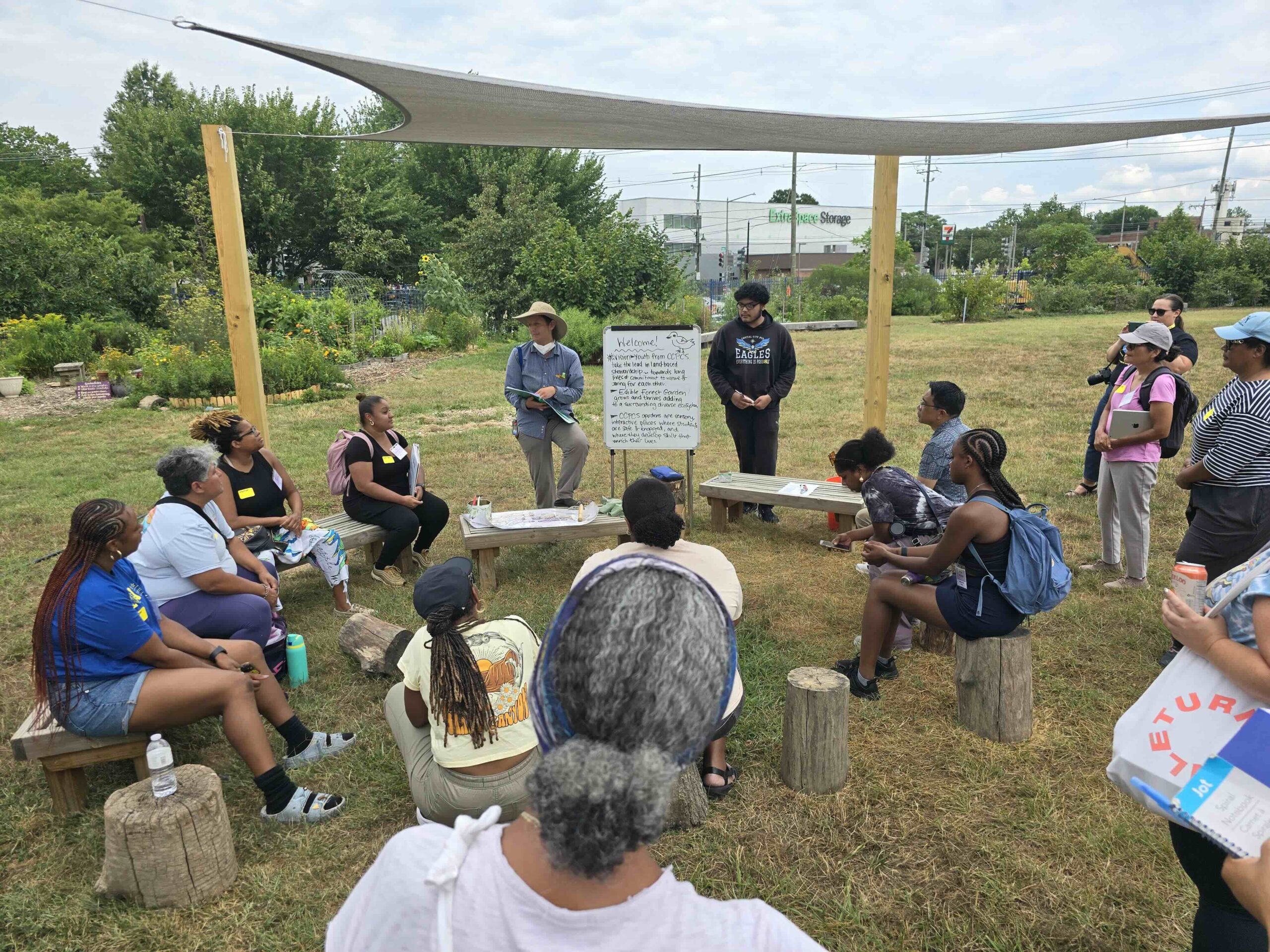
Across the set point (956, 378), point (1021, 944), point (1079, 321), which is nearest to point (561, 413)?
point (1021, 944)

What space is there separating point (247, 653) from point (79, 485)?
18.3ft

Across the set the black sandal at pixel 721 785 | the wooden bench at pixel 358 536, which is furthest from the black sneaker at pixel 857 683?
the wooden bench at pixel 358 536

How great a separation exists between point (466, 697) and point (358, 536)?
9.93 ft

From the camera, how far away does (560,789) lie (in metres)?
0.90

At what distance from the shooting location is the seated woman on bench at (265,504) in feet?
15.0

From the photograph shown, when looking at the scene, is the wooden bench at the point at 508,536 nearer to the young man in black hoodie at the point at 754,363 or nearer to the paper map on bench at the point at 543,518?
the paper map on bench at the point at 543,518

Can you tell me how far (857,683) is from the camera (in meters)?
3.89

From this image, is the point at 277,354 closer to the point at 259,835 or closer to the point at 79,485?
the point at 79,485

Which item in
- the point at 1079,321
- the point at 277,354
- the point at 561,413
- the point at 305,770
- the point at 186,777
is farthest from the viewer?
the point at 1079,321

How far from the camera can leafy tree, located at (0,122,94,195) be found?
33.2 metres

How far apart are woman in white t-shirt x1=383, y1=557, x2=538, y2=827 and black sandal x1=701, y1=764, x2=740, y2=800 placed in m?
0.77

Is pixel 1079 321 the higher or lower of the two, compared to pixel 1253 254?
lower

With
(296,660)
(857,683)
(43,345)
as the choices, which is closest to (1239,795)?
(857,683)

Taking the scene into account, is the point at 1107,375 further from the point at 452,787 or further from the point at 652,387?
the point at 452,787
